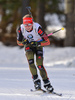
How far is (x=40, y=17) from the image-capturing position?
768 inches

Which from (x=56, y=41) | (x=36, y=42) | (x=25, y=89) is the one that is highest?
(x=36, y=42)

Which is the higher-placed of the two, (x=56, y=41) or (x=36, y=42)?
(x=36, y=42)

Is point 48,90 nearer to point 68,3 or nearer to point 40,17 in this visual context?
point 68,3

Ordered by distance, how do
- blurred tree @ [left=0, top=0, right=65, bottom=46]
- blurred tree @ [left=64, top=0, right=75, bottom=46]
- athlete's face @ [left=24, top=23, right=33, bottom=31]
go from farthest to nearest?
blurred tree @ [left=0, top=0, right=65, bottom=46] → blurred tree @ [left=64, top=0, right=75, bottom=46] → athlete's face @ [left=24, top=23, right=33, bottom=31]

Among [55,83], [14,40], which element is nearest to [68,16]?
[14,40]

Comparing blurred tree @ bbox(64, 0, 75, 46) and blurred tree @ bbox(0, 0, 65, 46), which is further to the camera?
blurred tree @ bbox(0, 0, 65, 46)

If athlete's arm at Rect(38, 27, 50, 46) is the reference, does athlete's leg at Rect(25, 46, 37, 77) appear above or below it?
below

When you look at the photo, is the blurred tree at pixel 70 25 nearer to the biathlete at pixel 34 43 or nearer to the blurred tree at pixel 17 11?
the blurred tree at pixel 17 11

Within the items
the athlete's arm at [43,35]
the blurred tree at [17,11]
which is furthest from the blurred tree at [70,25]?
the athlete's arm at [43,35]

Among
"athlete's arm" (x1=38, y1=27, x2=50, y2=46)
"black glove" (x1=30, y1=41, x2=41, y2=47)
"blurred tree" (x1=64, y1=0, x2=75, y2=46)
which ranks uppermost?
"athlete's arm" (x1=38, y1=27, x2=50, y2=46)

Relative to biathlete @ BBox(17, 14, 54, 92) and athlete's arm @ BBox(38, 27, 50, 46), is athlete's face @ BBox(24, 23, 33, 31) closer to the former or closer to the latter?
biathlete @ BBox(17, 14, 54, 92)

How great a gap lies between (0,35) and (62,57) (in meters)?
10.3

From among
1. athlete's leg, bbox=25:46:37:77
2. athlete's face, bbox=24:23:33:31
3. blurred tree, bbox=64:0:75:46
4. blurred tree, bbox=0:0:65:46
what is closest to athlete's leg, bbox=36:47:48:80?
athlete's leg, bbox=25:46:37:77

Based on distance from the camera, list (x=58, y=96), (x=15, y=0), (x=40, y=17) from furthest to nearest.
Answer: (x=15, y=0) → (x=40, y=17) → (x=58, y=96)
